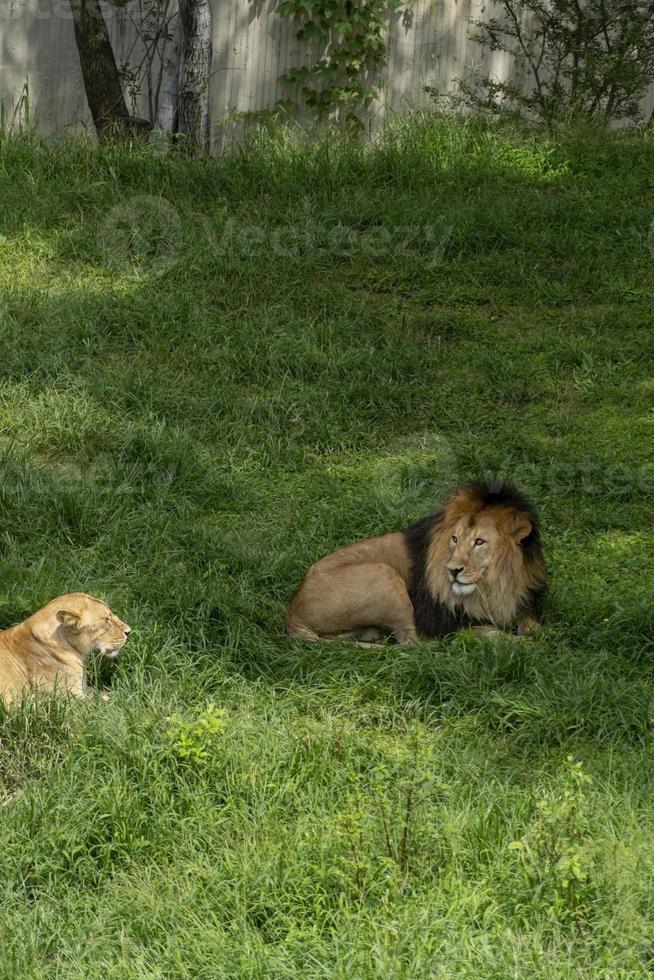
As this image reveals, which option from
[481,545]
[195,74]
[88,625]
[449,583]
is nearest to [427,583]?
→ [449,583]

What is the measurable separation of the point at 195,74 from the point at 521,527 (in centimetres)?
620

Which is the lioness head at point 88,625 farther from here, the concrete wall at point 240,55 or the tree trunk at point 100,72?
the concrete wall at point 240,55

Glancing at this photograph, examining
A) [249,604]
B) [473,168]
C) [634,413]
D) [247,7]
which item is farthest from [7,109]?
[249,604]

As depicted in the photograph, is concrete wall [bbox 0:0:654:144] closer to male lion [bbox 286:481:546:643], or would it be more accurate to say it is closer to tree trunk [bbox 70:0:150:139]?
tree trunk [bbox 70:0:150:139]

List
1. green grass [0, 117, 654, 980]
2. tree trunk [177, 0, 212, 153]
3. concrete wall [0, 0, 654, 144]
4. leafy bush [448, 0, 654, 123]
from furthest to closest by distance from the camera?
1. concrete wall [0, 0, 654, 144]
2. leafy bush [448, 0, 654, 123]
3. tree trunk [177, 0, 212, 153]
4. green grass [0, 117, 654, 980]

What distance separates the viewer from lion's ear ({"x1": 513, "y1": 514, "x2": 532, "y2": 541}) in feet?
18.2

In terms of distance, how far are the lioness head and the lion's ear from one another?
164cm

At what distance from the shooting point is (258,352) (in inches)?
324

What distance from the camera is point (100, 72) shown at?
10664mm

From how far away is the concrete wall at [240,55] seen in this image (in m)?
11.3

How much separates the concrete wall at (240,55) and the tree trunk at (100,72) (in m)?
0.52

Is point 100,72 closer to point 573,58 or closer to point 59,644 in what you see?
point 573,58

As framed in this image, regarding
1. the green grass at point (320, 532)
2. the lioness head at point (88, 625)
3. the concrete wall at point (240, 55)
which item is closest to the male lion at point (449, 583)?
the green grass at point (320, 532)

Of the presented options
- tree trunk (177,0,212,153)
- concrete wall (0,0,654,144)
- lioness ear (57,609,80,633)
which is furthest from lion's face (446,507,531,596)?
concrete wall (0,0,654,144)
